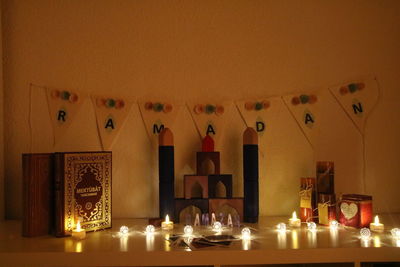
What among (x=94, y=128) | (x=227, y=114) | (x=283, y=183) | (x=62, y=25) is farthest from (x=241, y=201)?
(x=62, y=25)

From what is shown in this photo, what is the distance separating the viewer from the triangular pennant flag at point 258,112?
63.8 inches

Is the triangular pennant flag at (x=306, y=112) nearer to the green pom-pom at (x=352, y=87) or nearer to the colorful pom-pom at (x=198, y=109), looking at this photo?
the green pom-pom at (x=352, y=87)

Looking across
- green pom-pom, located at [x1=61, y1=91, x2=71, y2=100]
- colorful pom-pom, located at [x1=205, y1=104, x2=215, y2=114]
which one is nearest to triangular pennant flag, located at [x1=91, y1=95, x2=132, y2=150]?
green pom-pom, located at [x1=61, y1=91, x2=71, y2=100]

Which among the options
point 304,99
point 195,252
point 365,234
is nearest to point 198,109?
point 304,99

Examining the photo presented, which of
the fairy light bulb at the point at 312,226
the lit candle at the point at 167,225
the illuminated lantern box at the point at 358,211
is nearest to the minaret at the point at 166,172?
the lit candle at the point at 167,225

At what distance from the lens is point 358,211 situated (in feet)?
4.44

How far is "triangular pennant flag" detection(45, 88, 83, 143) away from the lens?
1.57 m

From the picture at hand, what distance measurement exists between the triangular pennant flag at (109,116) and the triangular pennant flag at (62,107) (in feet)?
0.26

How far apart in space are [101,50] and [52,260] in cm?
91

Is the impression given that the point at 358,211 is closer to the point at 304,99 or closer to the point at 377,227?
the point at 377,227

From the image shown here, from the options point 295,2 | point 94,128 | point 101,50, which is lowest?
point 94,128

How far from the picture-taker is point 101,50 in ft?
5.26

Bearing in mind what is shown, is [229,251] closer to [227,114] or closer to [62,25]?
[227,114]

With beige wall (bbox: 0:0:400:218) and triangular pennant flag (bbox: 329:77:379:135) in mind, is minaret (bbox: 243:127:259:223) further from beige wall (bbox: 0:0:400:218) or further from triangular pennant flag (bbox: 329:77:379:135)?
triangular pennant flag (bbox: 329:77:379:135)
